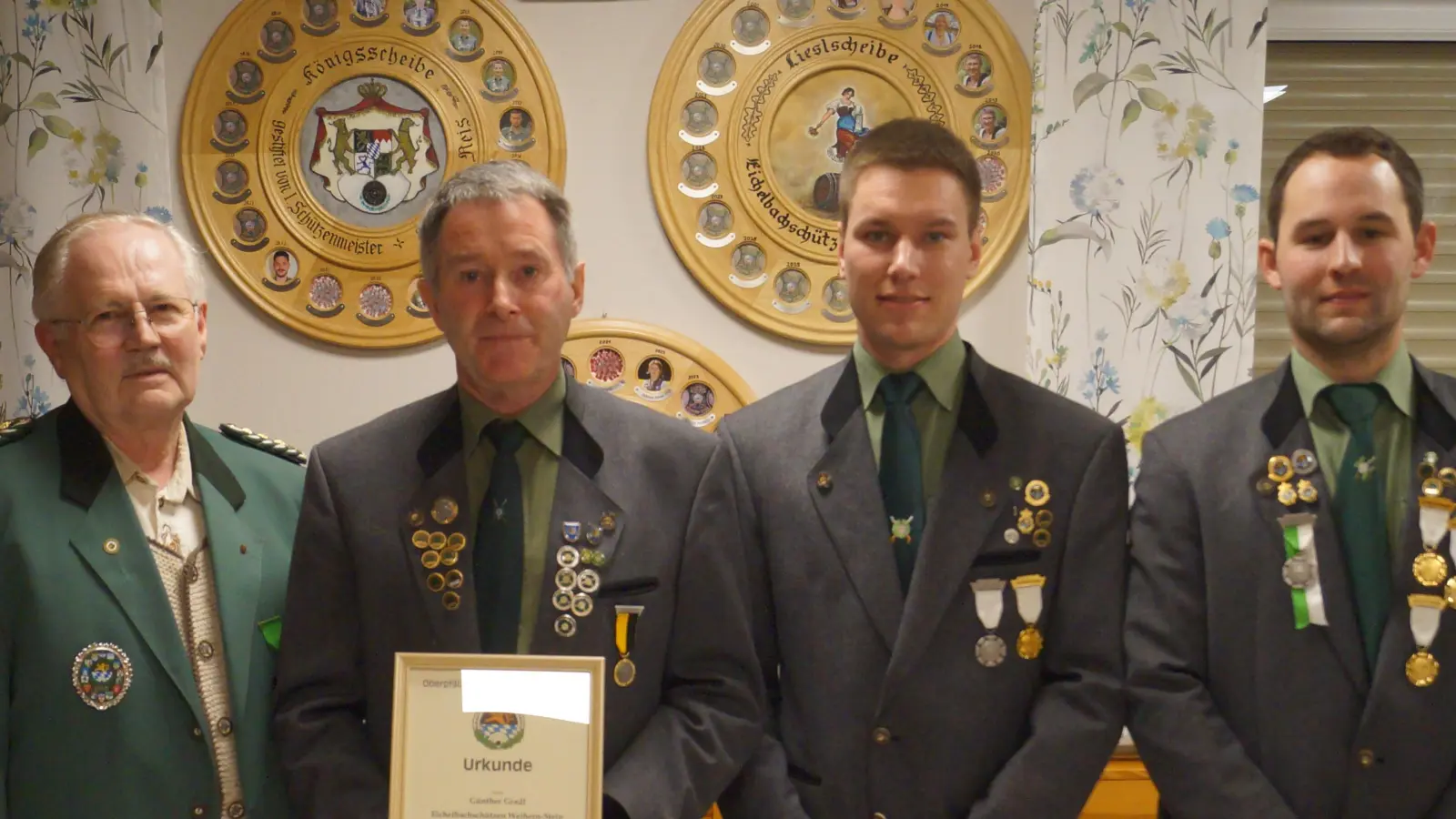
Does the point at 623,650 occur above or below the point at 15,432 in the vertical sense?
below

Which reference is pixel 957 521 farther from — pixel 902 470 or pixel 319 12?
pixel 319 12

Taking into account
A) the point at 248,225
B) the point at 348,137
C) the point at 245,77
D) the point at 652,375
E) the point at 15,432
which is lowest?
the point at 15,432

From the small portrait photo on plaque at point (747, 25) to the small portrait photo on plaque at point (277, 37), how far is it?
1.26 meters

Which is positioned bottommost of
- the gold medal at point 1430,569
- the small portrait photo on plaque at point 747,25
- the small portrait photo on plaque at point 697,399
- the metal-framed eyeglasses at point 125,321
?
the gold medal at point 1430,569

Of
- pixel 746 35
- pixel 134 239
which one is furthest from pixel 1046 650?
pixel 746 35

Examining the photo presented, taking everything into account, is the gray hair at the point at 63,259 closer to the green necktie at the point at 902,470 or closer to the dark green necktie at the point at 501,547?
the dark green necktie at the point at 501,547

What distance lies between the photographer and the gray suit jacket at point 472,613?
1.73m

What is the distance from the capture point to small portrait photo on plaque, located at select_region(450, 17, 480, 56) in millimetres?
→ 3279

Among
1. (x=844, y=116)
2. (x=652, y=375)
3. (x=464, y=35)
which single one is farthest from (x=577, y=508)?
(x=464, y=35)

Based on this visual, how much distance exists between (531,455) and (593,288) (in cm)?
157

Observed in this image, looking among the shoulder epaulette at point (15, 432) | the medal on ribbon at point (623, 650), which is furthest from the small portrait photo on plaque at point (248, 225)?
the medal on ribbon at point (623, 650)

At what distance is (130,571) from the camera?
1.80 meters

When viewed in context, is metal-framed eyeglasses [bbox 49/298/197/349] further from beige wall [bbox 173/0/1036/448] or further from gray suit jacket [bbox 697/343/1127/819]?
beige wall [bbox 173/0/1036/448]

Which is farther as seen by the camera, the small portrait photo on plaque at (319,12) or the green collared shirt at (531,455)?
the small portrait photo on plaque at (319,12)
